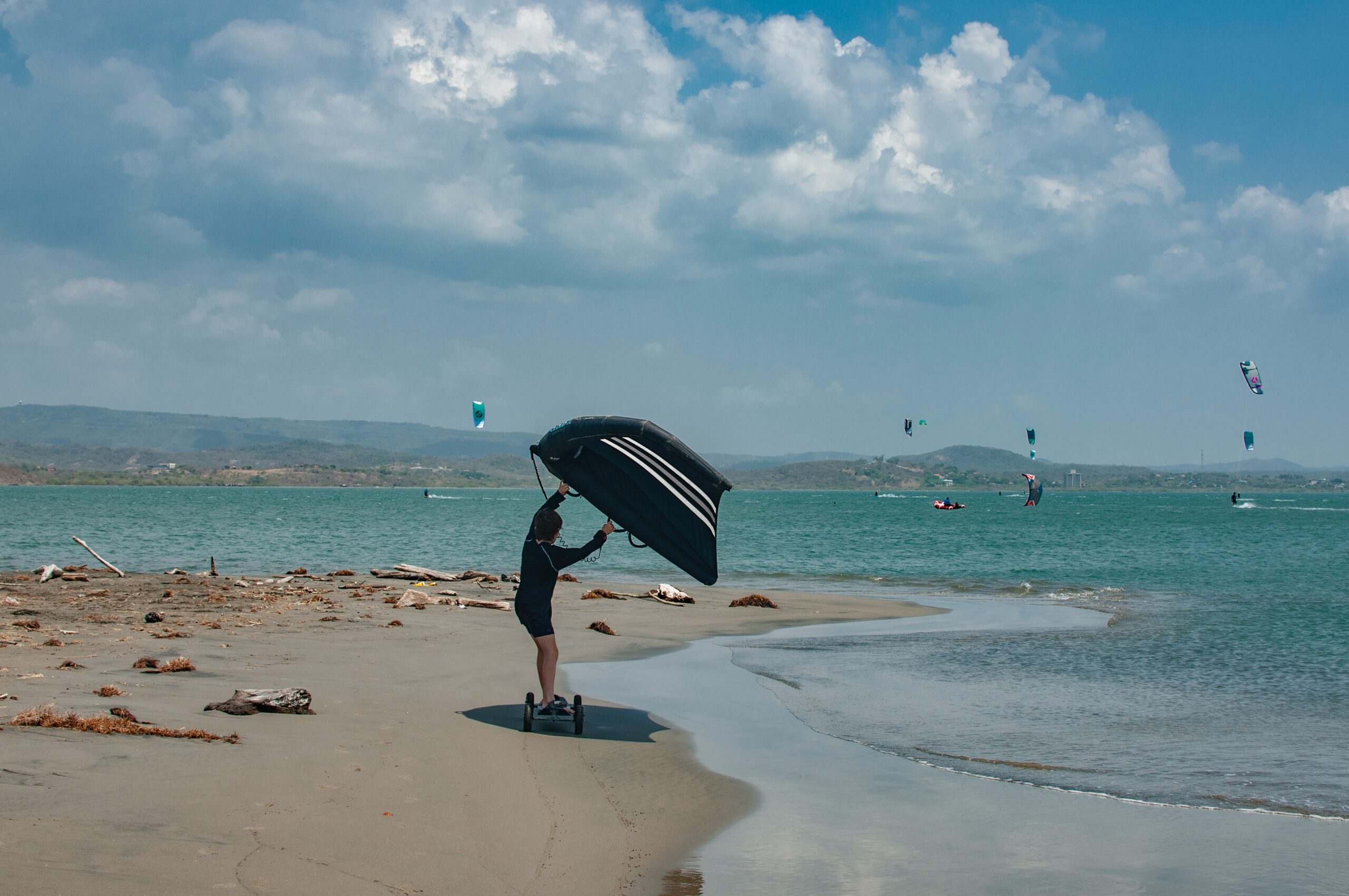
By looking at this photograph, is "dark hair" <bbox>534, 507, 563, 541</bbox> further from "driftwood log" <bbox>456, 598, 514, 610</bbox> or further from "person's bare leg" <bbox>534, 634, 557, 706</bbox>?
"driftwood log" <bbox>456, 598, 514, 610</bbox>

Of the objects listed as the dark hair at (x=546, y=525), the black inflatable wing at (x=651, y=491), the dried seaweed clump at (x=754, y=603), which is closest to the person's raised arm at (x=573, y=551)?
the dark hair at (x=546, y=525)

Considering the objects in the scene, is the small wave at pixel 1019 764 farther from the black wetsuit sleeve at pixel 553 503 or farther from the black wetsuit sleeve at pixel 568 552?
the black wetsuit sleeve at pixel 553 503

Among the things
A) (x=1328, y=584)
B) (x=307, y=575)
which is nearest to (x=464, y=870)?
(x=307, y=575)

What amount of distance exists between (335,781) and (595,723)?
3.73m

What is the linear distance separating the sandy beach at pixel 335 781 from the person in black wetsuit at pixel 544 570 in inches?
38.7

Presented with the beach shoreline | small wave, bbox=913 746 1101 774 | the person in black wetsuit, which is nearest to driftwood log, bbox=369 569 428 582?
the beach shoreline

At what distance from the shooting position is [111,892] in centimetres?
495

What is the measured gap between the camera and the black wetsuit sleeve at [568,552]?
934 cm

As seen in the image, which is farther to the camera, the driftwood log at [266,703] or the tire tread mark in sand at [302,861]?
the driftwood log at [266,703]

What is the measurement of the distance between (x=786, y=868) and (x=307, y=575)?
23.4 m

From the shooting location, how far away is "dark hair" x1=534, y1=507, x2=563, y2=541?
30.7 ft

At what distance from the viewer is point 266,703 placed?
9.34 metres

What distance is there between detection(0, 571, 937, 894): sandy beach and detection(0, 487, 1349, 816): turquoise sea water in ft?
11.3

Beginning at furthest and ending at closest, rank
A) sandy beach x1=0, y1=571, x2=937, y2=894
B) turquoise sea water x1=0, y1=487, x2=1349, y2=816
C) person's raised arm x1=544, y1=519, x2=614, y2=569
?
turquoise sea water x1=0, y1=487, x2=1349, y2=816 → person's raised arm x1=544, y1=519, x2=614, y2=569 → sandy beach x1=0, y1=571, x2=937, y2=894
